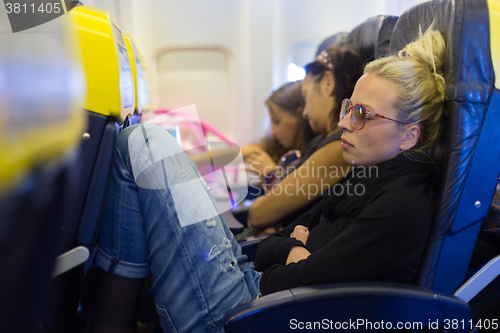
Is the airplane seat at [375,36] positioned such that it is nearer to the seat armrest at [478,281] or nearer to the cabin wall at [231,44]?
the seat armrest at [478,281]

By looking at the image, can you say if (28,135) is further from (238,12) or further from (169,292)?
(238,12)

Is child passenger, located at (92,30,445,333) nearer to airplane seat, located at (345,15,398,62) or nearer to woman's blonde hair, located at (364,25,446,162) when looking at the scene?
woman's blonde hair, located at (364,25,446,162)

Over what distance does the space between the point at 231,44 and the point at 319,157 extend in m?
1.92

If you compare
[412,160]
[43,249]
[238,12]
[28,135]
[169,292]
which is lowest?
[169,292]

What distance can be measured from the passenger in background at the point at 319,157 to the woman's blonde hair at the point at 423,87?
25cm

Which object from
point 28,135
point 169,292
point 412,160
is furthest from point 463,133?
point 28,135

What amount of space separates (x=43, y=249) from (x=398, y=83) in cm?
95

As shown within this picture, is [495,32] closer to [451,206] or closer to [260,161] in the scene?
[451,206]

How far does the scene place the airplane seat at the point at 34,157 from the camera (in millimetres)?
647

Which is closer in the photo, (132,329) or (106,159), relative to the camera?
(106,159)

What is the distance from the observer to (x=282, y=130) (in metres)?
2.38

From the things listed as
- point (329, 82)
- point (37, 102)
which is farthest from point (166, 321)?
point (329, 82)

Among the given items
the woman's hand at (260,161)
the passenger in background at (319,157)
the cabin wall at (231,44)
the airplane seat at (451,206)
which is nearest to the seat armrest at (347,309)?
the airplane seat at (451,206)

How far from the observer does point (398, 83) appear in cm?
88
